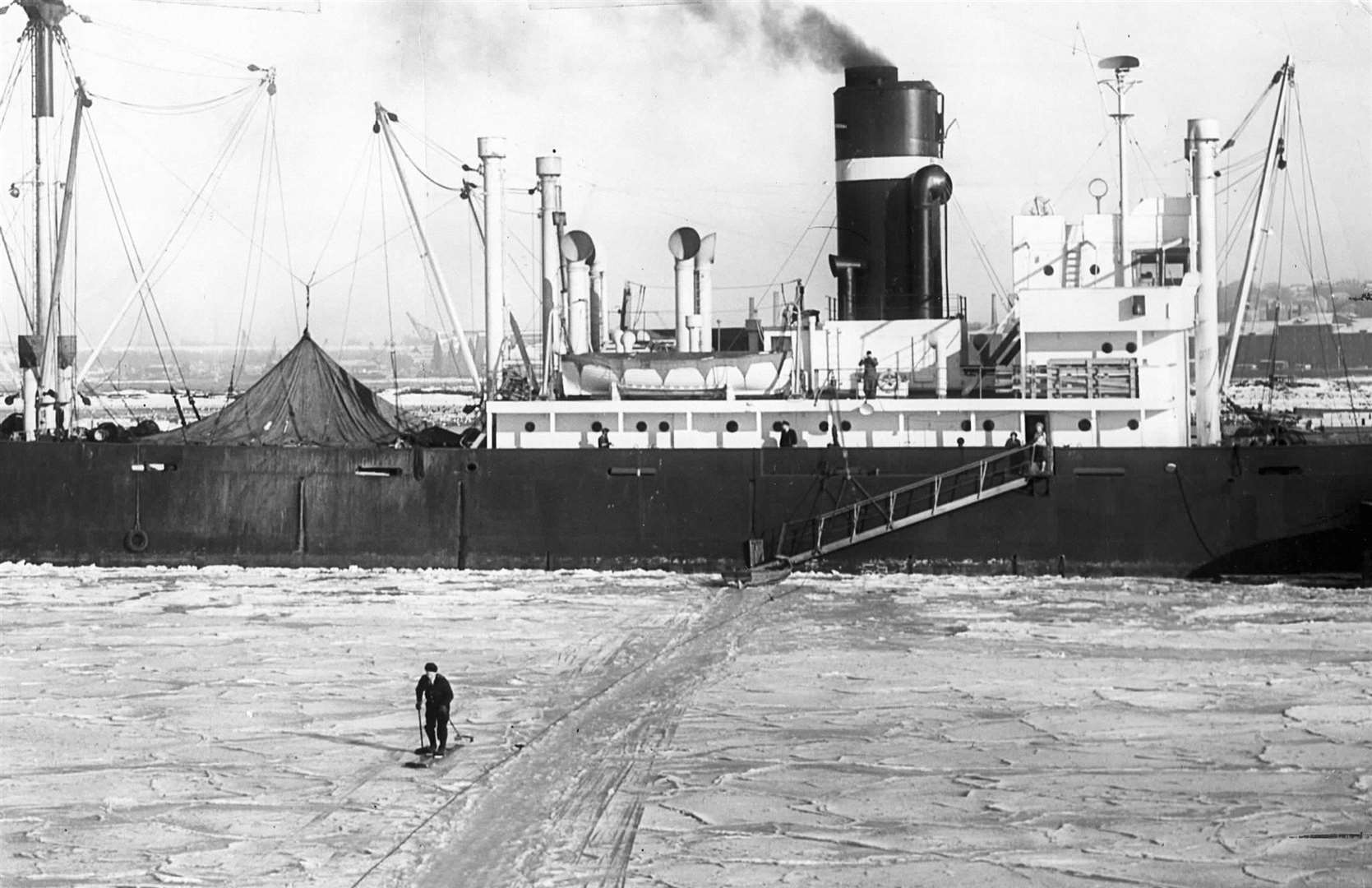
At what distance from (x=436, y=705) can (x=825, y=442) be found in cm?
1307

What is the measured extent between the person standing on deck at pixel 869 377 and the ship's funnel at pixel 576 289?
5.26 meters

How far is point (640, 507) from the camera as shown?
25.9 metres

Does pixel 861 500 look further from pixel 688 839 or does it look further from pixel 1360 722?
pixel 688 839

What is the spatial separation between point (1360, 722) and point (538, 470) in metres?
14.0

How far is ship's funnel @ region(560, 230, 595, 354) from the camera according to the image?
2873 cm

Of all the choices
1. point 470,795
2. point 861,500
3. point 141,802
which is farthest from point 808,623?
point 141,802

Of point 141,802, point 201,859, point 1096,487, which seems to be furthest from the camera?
point 1096,487

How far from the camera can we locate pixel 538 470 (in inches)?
1032

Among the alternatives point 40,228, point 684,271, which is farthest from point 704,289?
→ point 40,228

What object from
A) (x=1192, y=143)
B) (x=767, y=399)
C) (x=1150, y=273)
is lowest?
(x=767, y=399)

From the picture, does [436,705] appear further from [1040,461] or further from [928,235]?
[928,235]

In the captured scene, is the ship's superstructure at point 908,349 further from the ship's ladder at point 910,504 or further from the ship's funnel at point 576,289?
the ship's ladder at point 910,504

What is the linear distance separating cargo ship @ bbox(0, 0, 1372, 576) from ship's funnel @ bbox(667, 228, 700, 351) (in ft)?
0.12

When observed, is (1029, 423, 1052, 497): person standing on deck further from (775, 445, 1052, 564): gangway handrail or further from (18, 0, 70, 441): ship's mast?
(18, 0, 70, 441): ship's mast
